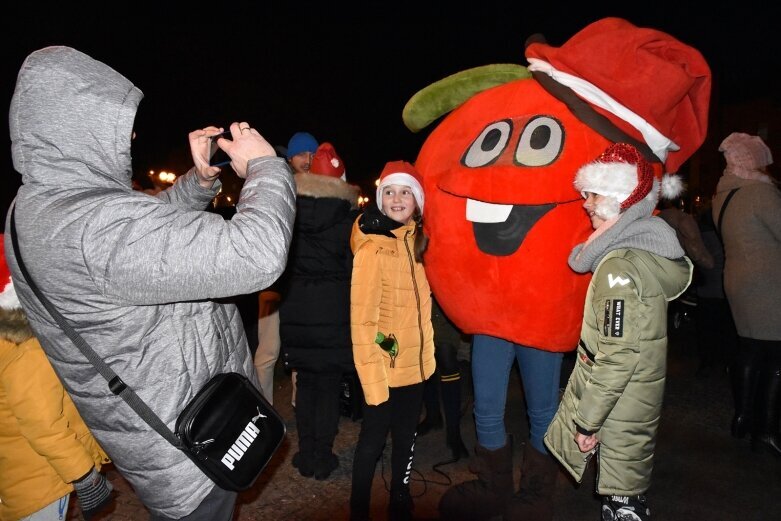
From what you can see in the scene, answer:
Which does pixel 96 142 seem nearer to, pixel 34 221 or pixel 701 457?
pixel 34 221

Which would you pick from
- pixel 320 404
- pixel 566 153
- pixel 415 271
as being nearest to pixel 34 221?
pixel 415 271

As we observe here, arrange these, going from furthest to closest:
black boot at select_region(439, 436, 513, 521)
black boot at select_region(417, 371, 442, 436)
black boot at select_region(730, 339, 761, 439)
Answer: black boot at select_region(417, 371, 442, 436) → black boot at select_region(730, 339, 761, 439) → black boot at select_region(439, 436, 513, 521)

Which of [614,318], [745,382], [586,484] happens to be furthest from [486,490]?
[745,382]

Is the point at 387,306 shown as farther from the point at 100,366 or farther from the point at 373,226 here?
the point at 100,366

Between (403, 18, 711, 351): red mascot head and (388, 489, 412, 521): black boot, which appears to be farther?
(388, 489, 412, 521): black boot

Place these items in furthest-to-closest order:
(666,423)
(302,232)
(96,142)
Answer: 1. (666,423)
2. (302,232)
3. (96,142)

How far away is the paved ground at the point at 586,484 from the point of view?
120 inches

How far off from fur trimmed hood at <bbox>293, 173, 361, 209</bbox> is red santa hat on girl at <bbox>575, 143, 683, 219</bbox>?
5.32 ft

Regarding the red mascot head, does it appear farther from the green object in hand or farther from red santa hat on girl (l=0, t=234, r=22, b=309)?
red santa hat on girl (l=0, t=234, r=22, b=309)

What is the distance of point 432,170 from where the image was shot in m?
2.84

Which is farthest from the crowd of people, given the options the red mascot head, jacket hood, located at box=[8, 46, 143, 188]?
the red mascot head

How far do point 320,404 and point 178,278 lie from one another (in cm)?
248

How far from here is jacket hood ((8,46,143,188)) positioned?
1.35m

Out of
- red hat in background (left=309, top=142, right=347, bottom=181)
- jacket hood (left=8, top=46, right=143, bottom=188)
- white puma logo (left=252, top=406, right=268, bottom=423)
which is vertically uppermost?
jacket hood (left=8, top=46, right=143, bottom=188)
